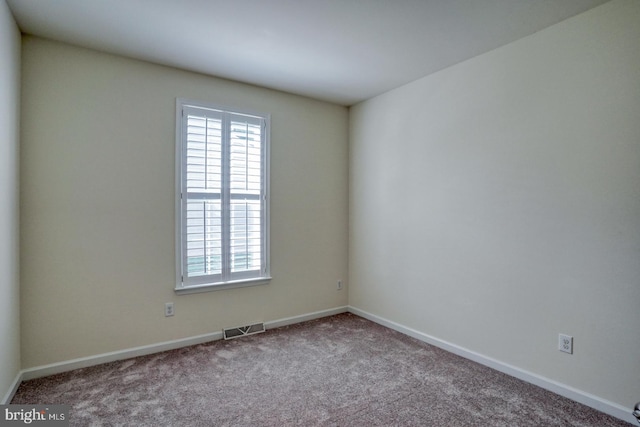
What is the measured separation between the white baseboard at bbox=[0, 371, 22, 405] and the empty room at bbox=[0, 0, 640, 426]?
0.14 ft

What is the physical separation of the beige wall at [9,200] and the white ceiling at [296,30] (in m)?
0.24

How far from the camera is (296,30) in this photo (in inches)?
98.5

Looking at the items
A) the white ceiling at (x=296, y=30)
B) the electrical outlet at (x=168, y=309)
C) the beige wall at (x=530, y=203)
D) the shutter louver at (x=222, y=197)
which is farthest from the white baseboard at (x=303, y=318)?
the white ceiling at (x=296, y=30)

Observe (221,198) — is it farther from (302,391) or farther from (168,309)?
(302,391)

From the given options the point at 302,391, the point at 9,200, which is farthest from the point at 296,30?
the point at 302,391

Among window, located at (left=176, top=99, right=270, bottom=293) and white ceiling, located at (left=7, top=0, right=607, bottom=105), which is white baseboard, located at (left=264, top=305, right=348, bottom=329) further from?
white ceiling, located at (left=7, top=0, right=607, bottom=105)

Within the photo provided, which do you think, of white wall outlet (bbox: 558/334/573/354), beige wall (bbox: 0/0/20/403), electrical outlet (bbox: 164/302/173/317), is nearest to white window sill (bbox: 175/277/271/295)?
electrical outlet (bbox: 164/302/173/317)

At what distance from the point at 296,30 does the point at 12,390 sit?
10.4 ft

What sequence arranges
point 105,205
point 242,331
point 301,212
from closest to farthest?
point 105,205 < point 242,331 < point 301,212

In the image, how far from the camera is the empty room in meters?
2.19

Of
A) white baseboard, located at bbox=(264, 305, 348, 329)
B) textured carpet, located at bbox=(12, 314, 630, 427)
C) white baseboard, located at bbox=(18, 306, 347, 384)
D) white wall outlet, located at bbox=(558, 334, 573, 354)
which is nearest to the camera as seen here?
textured carpet, located at bbox=(12, 314, 630, 427)

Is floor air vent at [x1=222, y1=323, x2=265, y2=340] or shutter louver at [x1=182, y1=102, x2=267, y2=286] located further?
floor air vent at [x1=222, y1=323, x2=265, y2=340]

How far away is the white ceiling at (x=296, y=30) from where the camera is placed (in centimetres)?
221

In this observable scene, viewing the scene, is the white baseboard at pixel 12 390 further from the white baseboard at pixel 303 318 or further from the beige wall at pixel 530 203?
the beige wall at pixel 530 203
